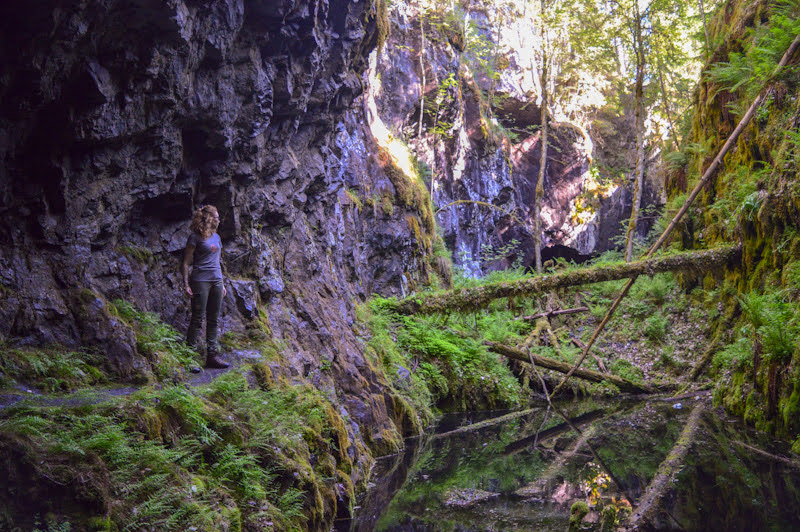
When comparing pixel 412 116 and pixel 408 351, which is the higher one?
pixel 412 116

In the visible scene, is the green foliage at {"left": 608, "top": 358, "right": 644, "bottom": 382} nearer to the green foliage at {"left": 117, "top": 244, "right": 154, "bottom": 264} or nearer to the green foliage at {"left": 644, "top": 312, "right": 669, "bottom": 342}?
the green foliage at {"left": 644, "top": 312, "right": 669, "bottom": 342}

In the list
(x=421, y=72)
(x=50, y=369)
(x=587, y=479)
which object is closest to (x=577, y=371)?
(x=587, y=479)

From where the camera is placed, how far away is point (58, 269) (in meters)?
4.54

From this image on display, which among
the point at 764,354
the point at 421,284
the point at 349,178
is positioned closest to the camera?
the point at 764,354

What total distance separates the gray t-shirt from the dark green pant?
0.07 metres

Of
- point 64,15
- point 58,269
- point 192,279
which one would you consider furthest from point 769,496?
point 64,15

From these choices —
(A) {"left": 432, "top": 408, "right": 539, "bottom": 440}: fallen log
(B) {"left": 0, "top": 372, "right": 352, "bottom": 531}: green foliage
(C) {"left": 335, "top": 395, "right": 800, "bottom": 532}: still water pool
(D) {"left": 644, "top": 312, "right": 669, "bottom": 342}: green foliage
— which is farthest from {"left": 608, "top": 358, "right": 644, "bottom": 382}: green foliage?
(B) {"left": 0, "top": 372, "right": 352, "bottom": 531}: green foliage

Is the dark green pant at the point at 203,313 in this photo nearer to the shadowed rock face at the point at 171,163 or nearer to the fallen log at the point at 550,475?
the shadowed rock face at the point at 171,163

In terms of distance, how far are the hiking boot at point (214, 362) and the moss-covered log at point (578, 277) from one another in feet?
20.3

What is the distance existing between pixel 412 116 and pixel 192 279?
54.0ft

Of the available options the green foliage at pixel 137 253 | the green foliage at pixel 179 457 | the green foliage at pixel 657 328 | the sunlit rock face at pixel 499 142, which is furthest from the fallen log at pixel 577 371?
the sunlit rock face at pixel 499 142

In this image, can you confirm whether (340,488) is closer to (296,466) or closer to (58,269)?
(296,466)

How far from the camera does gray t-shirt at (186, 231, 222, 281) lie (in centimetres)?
564

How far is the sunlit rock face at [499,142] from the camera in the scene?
2047 cm
